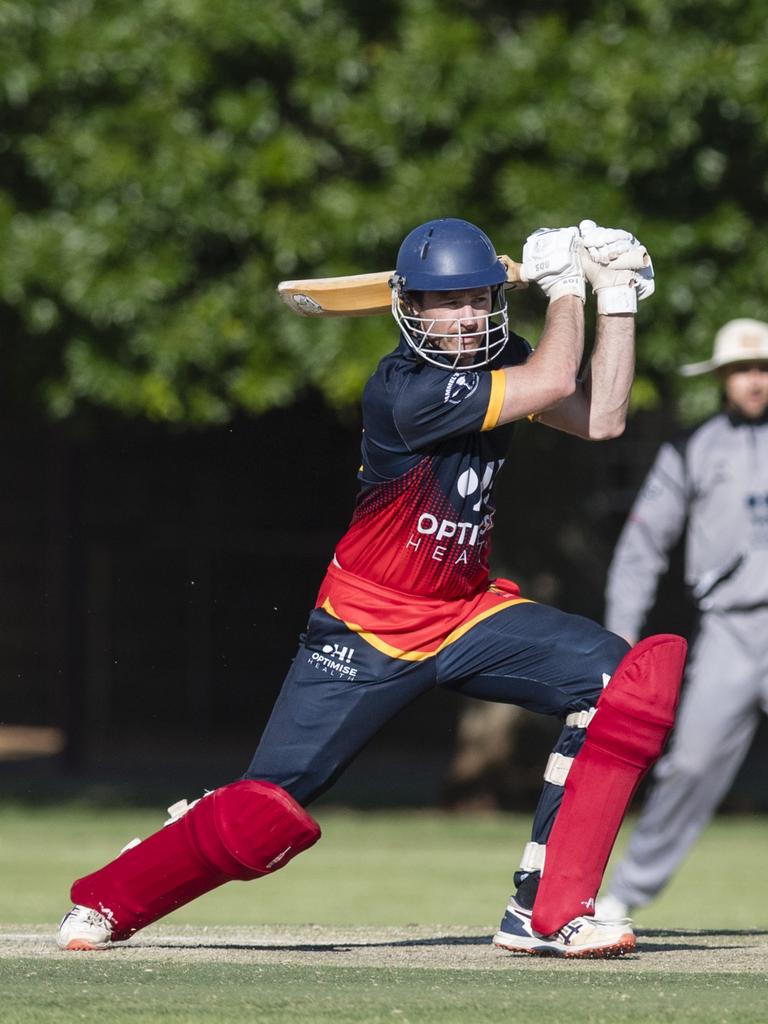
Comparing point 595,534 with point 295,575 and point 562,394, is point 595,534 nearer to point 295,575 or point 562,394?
point 295,575

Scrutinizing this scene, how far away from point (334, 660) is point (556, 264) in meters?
1.21

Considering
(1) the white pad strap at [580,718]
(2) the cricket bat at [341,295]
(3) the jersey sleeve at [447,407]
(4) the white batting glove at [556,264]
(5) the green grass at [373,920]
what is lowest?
(5) the green grass at [373,920]

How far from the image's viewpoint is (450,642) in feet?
18.2

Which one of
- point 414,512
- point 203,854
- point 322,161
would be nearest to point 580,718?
point 414,512

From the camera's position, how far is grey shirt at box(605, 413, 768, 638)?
792 cm

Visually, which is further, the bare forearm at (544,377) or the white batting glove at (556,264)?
the white batting glove at (556,264)

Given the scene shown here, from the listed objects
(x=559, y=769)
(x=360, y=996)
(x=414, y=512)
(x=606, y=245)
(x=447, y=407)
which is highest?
(x=606, y=245)

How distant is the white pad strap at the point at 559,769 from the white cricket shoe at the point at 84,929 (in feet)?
4.19

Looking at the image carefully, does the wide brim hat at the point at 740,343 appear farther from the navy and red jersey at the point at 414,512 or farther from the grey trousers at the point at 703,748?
the navy and red jersey at the point at 414,512

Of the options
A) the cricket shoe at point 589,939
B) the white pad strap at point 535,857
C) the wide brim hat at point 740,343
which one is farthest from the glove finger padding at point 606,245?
the wide brim hat at point 740,343

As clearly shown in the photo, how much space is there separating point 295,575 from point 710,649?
11044 mm

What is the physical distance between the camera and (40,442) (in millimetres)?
18672

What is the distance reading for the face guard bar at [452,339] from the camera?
5512 mm

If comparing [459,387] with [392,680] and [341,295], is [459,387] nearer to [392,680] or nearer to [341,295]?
[341,295]
